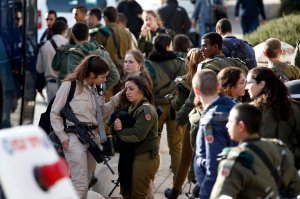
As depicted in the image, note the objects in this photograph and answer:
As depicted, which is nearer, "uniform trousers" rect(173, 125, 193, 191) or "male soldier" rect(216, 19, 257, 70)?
"uniform trousers" rect(173, 125, 193, 191)

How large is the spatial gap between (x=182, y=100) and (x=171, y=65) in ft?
4.28

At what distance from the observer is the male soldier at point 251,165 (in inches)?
284

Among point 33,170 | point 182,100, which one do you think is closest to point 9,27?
point 182,100

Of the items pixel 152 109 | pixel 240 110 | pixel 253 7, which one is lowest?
pixel 253 7

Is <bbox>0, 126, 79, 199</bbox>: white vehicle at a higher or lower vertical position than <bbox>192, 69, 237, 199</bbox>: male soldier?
higher

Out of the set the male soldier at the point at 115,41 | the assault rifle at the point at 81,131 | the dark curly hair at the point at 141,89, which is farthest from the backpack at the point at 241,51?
the male soldier at the point at 115,41

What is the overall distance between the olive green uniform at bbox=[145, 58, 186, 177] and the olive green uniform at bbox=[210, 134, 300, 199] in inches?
192

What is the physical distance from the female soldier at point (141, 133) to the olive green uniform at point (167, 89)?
176 centimetres

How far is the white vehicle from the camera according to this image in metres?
5.40

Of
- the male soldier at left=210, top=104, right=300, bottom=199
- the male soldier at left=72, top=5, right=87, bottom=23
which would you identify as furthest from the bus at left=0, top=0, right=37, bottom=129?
the male soldier at left=210, top=104, right=300, bottom=199

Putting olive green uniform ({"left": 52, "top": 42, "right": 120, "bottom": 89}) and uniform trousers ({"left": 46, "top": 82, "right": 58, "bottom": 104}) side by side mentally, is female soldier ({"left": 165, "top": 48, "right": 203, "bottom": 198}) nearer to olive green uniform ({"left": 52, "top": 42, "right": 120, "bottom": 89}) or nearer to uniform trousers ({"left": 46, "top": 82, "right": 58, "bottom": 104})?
olive green uniform ({"left": 52, "top": 42, "right": 120, "bottom": 89})

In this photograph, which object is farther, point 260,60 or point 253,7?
point 253,7

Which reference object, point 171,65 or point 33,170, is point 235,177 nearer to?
point 33,170

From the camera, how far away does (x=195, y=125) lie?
9602 millimetres
